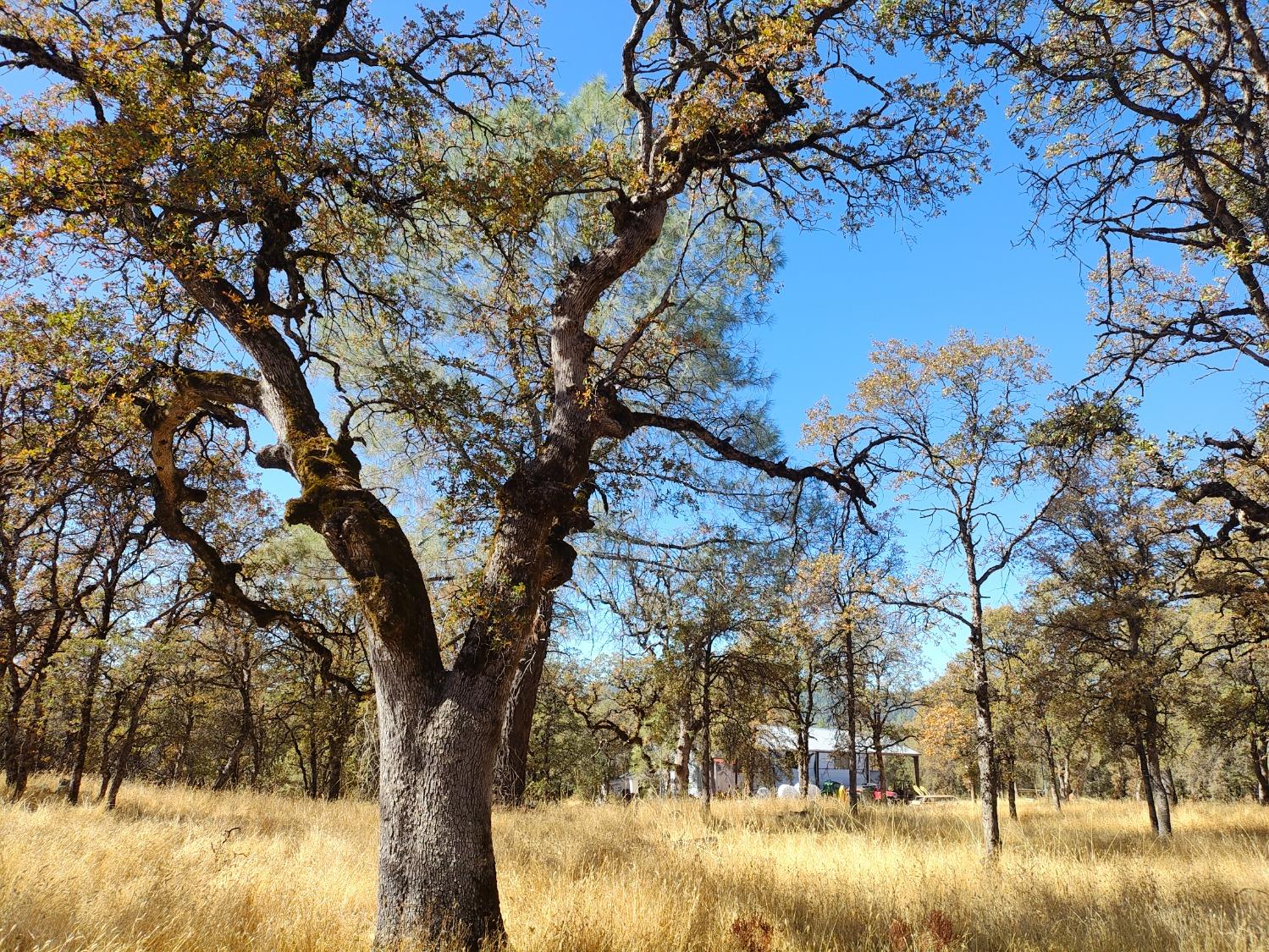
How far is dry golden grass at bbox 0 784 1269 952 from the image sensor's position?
4.36 m

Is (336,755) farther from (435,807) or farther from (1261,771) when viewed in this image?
(1261,771)

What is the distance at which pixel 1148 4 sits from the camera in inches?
262

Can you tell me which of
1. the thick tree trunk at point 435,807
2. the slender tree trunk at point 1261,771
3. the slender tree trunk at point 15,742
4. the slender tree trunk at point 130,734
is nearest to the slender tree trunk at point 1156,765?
the slender tree trunk at point 1261,771

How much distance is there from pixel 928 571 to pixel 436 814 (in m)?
10.2

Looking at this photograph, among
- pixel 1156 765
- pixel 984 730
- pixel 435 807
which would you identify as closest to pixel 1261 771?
pixel 1156 765

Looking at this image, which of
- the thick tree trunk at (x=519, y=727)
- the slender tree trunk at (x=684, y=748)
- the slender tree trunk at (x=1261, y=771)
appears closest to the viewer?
the thick tree trunk at (x=519, y=727)

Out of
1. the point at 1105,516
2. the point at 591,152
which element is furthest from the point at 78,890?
the point at 1105,516

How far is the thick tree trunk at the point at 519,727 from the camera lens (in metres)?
11.7

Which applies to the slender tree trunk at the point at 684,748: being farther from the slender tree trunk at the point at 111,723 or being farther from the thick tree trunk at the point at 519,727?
the slender tree trunk at the point at 111,723

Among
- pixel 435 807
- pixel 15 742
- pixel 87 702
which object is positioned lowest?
pixel 15 742

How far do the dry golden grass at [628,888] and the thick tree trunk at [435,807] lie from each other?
45cm

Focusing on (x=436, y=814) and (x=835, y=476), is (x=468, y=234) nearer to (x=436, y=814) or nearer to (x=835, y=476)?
(x=835, y=476)

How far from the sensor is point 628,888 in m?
5.71

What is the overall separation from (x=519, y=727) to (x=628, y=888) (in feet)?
23.1
